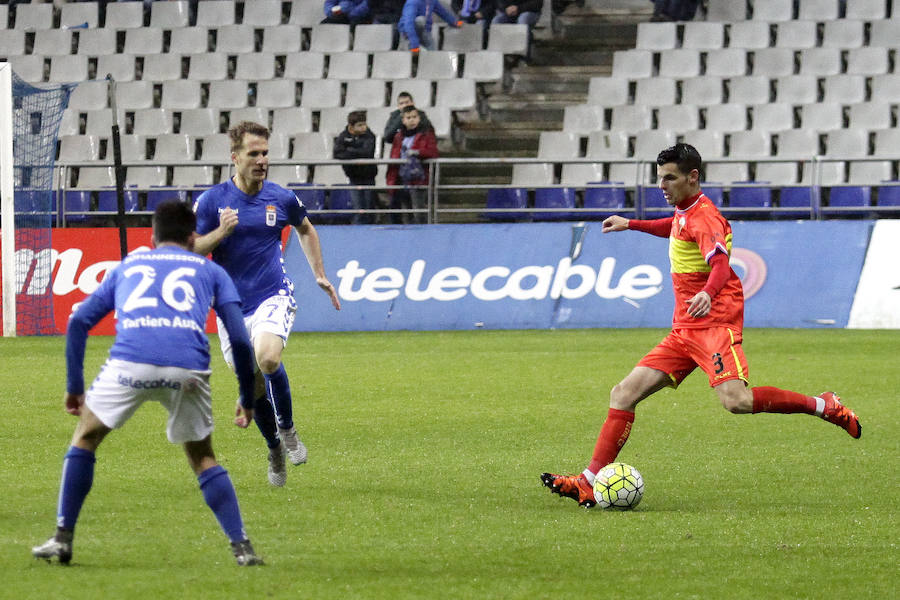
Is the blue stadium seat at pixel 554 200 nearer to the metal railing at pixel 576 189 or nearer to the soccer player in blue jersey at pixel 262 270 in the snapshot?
the metal railing at pixel 576 189

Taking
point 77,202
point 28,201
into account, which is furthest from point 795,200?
point 77,202

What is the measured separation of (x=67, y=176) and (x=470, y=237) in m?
7.24

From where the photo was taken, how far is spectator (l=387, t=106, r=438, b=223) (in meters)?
20.2

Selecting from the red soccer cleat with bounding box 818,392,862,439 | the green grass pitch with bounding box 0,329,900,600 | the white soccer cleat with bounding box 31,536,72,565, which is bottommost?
the green grass pitch with bounding box 0,329,900,600

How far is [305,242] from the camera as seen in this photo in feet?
28.3

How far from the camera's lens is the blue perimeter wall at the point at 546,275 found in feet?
58.3

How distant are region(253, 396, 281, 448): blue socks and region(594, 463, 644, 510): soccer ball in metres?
1.90

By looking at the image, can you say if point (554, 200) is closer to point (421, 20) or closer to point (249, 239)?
point (421, 20)

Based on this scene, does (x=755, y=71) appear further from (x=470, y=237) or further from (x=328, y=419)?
(x=328, y=419)

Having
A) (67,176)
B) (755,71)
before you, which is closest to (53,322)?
(67,176)

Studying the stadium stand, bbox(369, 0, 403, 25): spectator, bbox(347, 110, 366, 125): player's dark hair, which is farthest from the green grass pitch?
bbox(369, 0, 403, 25): spectator

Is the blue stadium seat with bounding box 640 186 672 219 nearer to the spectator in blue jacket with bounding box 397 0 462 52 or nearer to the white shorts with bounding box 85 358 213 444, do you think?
the spectator in blue jacket with bounding box 397 0 462 52

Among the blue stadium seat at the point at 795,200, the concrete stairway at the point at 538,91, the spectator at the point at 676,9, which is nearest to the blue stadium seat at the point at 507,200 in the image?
the concrete stairway at the point at 538,91

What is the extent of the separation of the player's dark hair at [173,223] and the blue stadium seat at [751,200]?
15522mm
